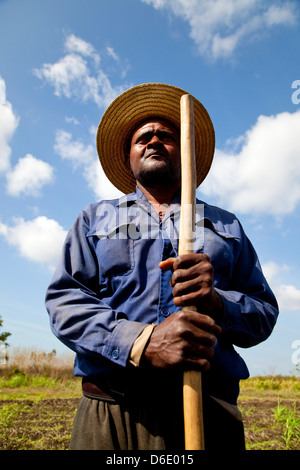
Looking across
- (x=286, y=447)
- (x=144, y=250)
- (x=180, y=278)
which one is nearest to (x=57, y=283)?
(x=144, y=250)

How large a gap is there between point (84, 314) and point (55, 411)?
235 inches

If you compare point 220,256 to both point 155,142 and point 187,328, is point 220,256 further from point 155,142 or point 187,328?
point 155,142

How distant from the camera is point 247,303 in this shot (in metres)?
1.60

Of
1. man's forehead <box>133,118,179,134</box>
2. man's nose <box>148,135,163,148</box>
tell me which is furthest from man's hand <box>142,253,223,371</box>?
man's forehead <box>133,118,179,134</box>

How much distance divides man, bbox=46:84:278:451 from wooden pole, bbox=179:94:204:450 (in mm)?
63

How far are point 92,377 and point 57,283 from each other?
0.45m

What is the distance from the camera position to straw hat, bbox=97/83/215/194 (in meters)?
2.35

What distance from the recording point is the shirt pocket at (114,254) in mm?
1672

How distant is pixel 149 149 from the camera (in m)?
2.11

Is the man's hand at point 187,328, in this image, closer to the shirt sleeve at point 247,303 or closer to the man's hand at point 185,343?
the man's hand at point 185,343

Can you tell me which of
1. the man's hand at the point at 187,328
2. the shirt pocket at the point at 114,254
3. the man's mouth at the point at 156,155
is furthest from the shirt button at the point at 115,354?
the man's mouth at the point at 156,155

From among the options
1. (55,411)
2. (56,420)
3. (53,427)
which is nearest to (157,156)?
(53,427)

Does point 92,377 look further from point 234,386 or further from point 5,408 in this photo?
point 5,408

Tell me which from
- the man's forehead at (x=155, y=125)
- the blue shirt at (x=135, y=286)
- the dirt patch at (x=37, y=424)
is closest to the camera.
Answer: the blue shirt at (x=135, y=286)
